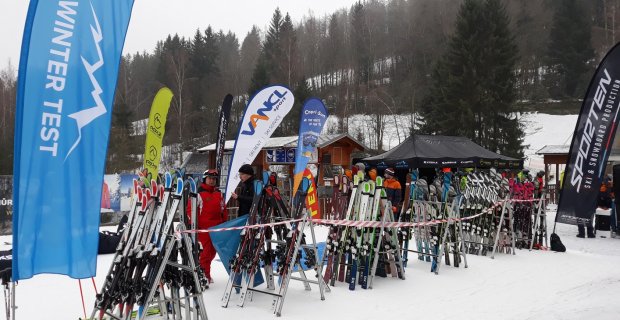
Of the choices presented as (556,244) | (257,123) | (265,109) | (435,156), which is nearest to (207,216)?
(257,123)

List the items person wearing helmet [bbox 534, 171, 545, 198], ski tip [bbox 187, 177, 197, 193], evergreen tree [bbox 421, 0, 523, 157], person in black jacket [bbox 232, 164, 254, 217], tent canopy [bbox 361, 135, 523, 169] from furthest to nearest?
1. evergreen tree [bbox 421, 0, 523, 157]
2. tent canopy [bbox 361, 135, 523, 169]
3. person wearing helmet [bbox 534, 171, 545, 198]
4. person in black jacket [bbox 232, 164, 254, 217]
5. ski tip [bbox 187, 177, 197, 193]

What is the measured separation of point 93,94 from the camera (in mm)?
3865

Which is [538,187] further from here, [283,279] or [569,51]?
[569,51]

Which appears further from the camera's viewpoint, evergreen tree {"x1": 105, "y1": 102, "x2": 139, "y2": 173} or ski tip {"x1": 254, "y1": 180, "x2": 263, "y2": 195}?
evergreen tree {"x1": 105, "y1": 102, "x2": 139, "y2": 173}

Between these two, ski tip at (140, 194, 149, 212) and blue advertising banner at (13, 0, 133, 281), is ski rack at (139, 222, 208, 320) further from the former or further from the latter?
blue advertising banner at (13, 0, 133, 281)

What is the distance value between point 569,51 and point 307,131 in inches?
1742

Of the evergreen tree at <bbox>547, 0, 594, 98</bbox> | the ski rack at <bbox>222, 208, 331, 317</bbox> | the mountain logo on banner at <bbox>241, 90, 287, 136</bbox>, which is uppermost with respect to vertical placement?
the evergreen tree at <bbox>547, 0, 594, 98</bbox>

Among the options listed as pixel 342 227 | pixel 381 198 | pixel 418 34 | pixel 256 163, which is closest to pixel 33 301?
pixel 342 227

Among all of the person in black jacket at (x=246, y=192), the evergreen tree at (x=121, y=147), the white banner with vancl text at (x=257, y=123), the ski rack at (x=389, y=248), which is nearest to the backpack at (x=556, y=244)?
the ski rack at (x=389, y=248)

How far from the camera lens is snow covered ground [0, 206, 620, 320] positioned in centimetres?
580

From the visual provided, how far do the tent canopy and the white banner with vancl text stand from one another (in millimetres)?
6248

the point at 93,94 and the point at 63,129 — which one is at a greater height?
the point at 93,94

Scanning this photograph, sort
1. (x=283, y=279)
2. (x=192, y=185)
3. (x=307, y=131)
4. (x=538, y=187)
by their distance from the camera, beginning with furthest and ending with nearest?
(x=538, y=187), (x=307, y=131), (x=283, y=279), (x=192, y=185)

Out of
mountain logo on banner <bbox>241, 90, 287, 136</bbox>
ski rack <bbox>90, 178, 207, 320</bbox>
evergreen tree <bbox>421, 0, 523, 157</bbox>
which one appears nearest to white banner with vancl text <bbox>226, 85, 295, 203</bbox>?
mountain logo on banner <bbox>241, 90, 287, 136</bbox>
